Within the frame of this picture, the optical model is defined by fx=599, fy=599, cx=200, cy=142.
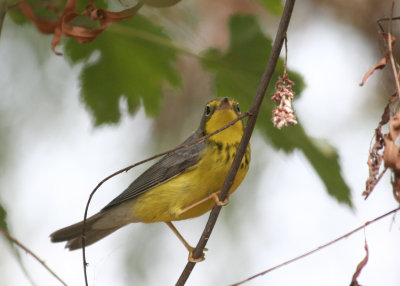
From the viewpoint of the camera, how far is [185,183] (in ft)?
15.1

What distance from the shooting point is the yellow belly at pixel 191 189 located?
4461 mm

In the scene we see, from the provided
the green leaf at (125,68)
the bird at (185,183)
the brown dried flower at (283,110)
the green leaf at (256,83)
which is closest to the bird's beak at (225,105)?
the bird at (185,183)

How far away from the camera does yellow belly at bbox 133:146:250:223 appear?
14.6ft

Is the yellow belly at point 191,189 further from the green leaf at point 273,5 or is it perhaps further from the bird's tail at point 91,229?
the green leaf at point 273,5

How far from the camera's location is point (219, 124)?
471 cm

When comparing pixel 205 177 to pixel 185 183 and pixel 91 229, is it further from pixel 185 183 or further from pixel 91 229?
pixel 91 229

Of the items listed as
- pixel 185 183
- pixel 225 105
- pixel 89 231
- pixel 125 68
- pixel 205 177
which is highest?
pixel 125 68

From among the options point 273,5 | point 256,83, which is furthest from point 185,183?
point 273,5

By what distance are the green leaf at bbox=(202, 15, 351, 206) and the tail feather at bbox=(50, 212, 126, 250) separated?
221 centimetres

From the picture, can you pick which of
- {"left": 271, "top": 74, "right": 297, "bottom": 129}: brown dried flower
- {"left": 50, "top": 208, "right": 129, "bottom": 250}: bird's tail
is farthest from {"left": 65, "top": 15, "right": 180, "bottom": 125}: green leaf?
{"left": 50, "top": 208, "right": 129, "bottom": 250}: bird's tail

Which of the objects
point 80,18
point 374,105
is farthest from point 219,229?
point 80,18

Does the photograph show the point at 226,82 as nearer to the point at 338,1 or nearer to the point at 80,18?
the point at 80,18

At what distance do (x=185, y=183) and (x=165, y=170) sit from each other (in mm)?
333

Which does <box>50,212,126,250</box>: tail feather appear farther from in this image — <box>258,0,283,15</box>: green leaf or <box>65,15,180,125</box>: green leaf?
<box>258,0,283,15</box>: green leaf
